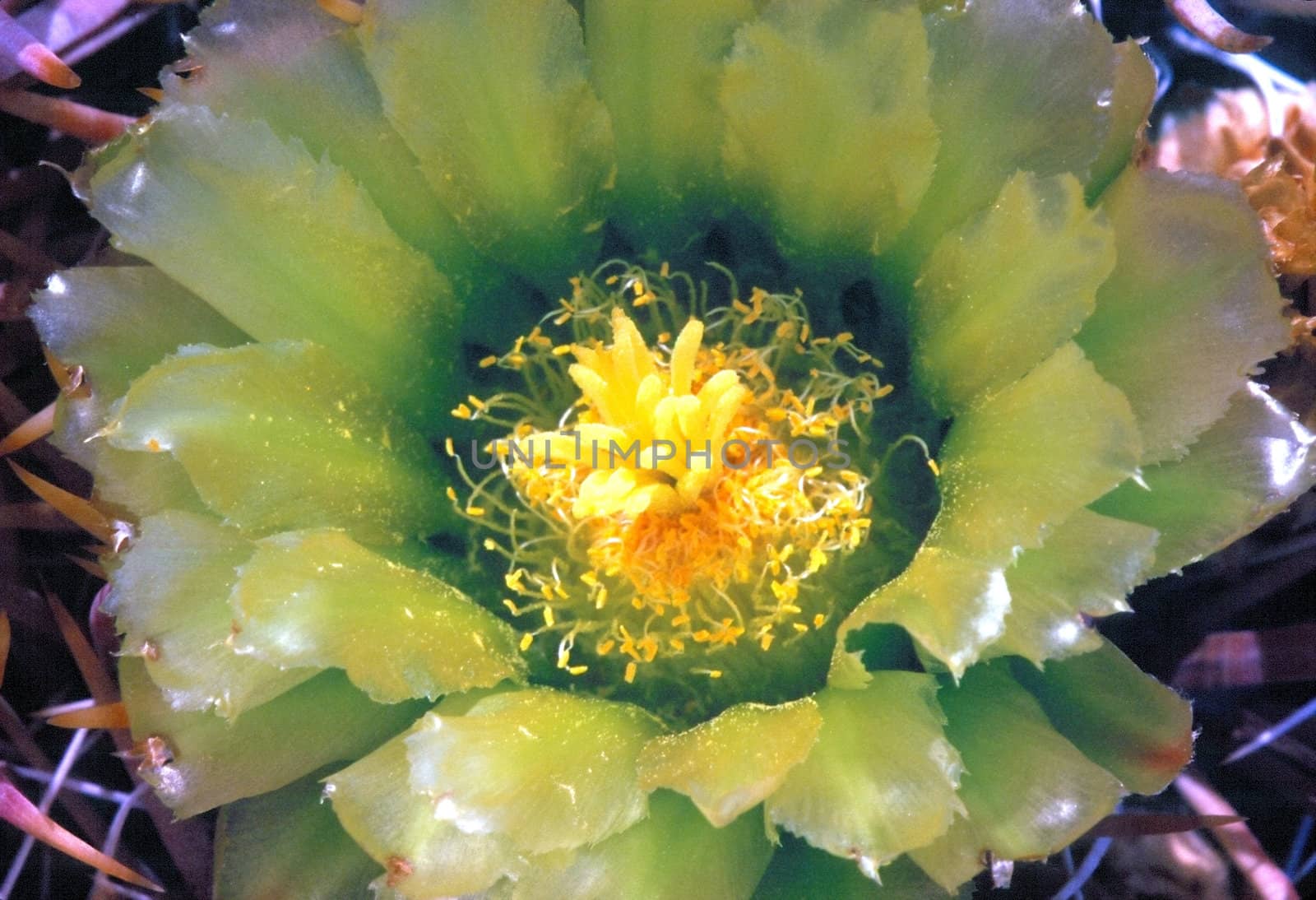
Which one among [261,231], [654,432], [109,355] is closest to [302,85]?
[261,231]

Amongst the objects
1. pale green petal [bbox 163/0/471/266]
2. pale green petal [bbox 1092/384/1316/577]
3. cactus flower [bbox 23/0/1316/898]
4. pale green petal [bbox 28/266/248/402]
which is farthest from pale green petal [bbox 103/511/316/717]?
pale green petal [bbox 1092/384/1316/577]

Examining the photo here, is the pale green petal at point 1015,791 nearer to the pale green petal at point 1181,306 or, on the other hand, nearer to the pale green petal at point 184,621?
the pale green petal at point 1181,306

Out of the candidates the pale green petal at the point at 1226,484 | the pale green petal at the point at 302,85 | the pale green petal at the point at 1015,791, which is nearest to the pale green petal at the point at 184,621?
the pale green petal at the point at 302,85

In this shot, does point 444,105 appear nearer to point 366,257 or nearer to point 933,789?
point 366,257

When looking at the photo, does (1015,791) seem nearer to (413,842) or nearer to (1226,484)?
(1226,484)

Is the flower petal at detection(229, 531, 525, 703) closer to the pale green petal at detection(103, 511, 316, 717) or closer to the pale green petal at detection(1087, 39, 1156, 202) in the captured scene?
the pale green petal at detection(103, 511, 316, 717)
